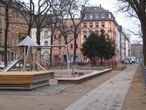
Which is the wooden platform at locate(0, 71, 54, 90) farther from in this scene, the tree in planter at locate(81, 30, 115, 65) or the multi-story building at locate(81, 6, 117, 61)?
the multi-story building at locate(81, 6, 117, 61)

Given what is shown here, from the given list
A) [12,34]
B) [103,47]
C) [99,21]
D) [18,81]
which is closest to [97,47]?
[103,47]

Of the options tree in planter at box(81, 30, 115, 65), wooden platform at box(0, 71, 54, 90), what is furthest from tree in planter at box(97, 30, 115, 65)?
wooden platform at box(0, 71, 54, 90)

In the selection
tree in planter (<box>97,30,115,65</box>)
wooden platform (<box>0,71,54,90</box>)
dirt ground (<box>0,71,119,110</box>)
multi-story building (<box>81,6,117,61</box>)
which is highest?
multi-story building (<box>81,6,117,61</box>)

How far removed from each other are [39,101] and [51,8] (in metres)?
→ 41.4

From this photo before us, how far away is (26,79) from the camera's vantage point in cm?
1973

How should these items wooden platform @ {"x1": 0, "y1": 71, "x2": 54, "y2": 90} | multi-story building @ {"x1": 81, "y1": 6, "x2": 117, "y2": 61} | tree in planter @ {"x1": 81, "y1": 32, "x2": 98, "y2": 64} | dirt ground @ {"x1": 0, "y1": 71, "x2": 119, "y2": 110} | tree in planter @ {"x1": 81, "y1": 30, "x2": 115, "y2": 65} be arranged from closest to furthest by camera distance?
1. dirt ground @ {"x1": 0, "y1": 71, "x2": 119, "y2": 110}
2. wooden platform @ {"x1": 0, "y1": 71, "x2": 54, "y2": 90}
3. tree in planter @ {"x1": 81, "y1": 30, "x2": 115, "y2": 65}
4. tree in planter @ {"x1": 81, "y1": 32, "x2": 98, "y2": 64}
5. multi-story building @ {"x1": 81, "y1": 6, "x2": 117, "y2": 61}

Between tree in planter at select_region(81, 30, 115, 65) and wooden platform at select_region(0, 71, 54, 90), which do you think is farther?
tree in planter at select_region(81, 30, 115, 65)

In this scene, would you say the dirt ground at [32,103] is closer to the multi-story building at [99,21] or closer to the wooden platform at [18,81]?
the wooden platform at [18,81]

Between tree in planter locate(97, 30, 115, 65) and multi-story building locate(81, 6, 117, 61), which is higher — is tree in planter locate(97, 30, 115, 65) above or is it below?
below

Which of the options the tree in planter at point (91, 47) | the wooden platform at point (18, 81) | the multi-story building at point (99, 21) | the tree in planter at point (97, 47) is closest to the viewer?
the wooden platform at point (18, 81)

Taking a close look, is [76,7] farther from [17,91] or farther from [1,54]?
[17,91]

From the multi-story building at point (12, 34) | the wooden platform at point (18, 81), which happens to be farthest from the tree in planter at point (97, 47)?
the wooden platform at point (18, 81)

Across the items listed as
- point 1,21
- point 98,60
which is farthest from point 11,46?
point 98,60

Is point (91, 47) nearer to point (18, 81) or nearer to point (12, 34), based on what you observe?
point (12, 34)
